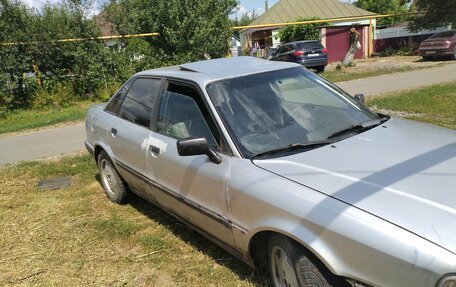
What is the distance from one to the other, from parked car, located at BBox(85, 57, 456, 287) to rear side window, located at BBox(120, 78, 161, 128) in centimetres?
2

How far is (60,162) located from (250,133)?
5.23 meters

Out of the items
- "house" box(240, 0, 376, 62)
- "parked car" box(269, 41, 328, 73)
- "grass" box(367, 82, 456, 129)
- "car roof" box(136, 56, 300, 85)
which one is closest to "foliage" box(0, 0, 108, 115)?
"grass" box(367, 82, 456, 129)

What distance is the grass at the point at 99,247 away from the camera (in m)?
3.54

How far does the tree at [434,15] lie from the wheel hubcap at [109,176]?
27.8m

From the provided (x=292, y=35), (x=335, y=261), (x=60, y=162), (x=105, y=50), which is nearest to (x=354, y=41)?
(x=292, y=35)

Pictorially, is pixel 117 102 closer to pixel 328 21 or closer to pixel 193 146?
pixel 193 146

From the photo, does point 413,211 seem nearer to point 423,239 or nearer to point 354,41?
point 423,239

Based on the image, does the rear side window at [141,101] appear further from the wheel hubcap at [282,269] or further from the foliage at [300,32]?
the foliage at [300,32]

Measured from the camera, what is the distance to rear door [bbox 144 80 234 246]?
315 centimetres

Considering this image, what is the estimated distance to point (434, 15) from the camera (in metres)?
27.9

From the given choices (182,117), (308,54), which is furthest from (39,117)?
(308,54)

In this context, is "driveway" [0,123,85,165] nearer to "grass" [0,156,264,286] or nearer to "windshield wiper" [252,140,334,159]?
"grass" [0,156,264,286]

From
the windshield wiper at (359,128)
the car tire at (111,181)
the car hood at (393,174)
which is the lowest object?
the car tire at (111,181)

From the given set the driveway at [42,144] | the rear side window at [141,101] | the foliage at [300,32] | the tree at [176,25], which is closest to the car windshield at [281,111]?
the rear side window at [141,101]
